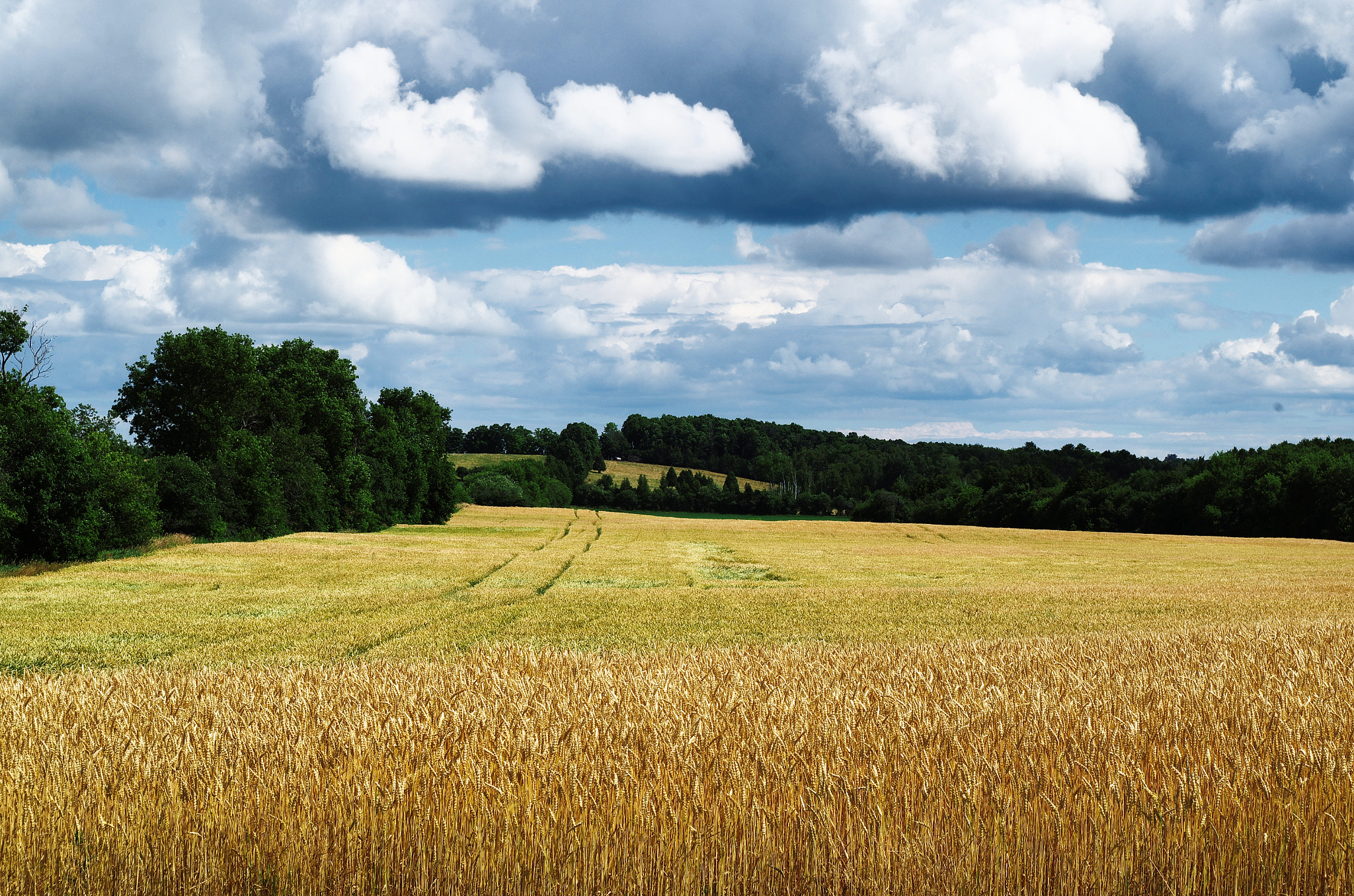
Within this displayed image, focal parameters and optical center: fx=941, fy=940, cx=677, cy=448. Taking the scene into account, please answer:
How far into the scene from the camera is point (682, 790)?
5.31 m

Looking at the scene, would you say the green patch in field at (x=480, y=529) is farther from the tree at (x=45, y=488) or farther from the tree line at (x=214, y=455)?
the tree at (x=45, y=488)

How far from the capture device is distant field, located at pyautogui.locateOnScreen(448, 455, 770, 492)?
153375 millimetres

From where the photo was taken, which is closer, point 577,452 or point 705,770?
point 705,770

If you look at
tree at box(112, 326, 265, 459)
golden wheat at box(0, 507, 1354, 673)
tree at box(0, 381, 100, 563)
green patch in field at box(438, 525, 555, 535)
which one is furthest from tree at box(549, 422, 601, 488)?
tree at box(0, 381, 100, 563)

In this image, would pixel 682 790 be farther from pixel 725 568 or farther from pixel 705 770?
pixel 725 568

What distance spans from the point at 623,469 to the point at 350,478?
339 ft

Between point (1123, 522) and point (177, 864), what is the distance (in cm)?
10822

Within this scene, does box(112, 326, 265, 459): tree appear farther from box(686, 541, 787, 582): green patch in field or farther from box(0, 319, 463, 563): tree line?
box(686, 541, 787, 582): green patch in field

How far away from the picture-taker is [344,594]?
87.5 feet

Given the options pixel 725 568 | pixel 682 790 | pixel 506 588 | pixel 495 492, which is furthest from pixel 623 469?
pixel 682 790

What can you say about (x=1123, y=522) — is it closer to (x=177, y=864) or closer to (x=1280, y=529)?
(x=1280, y=529)

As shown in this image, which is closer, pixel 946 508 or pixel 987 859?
pixel 987 859

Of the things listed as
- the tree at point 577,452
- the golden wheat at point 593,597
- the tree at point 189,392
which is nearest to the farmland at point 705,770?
the golden wheat at point 593,597

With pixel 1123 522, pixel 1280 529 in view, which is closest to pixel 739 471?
pixel 1123 522
